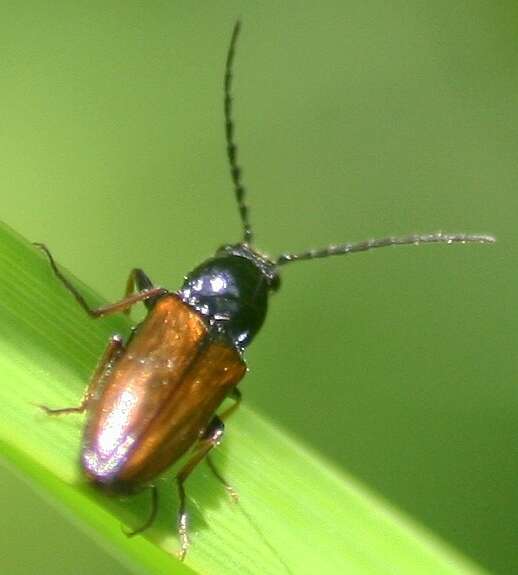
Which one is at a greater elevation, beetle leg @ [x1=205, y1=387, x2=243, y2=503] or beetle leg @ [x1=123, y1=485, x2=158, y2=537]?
beetle leg @ [x1=205, y1=387, x2=243, y2=503]

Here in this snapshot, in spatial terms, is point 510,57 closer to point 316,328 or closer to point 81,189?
point 316,328

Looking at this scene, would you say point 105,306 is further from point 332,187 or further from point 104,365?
point 332,187

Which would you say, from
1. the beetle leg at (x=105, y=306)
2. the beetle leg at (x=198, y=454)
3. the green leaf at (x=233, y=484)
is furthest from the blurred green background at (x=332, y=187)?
the green leaf at (x=233, y=484)

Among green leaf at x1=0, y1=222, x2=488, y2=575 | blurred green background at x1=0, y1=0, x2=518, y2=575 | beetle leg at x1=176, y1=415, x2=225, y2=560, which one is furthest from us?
blurred green background at x1=0, y1=0, x2=518, y2=575

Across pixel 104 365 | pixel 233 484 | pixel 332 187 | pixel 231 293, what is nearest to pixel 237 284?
pixel 231 293

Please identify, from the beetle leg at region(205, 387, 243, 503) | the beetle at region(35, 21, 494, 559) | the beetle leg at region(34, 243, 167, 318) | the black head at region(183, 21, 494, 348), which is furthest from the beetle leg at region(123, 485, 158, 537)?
the black head at region(183, 21, 494, 348)

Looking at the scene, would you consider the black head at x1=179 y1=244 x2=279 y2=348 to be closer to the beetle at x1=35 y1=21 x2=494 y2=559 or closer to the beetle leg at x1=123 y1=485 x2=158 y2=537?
the beetle at x1=35 y1=21 x2=494 y2=559
